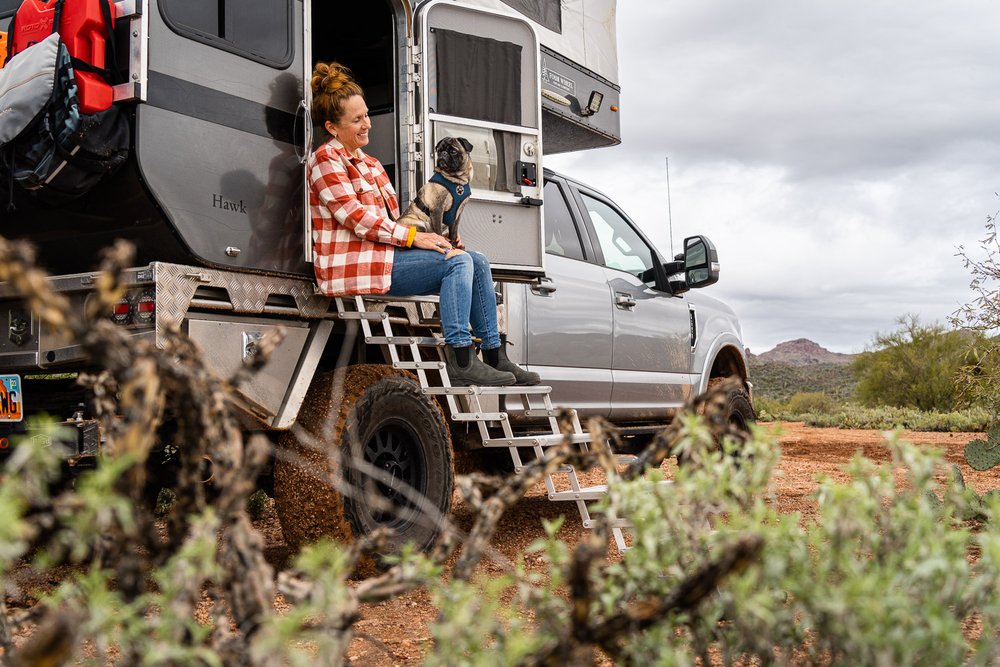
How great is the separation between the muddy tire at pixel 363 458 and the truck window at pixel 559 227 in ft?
5.60

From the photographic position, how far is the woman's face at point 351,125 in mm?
4355

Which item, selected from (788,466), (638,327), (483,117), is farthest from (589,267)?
(788,466)

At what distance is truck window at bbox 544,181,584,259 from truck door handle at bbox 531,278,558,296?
9.6 inches

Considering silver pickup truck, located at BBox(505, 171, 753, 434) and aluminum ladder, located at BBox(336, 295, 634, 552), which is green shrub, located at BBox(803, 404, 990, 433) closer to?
silver pickup truck, located at BBox(505, 171, 753, 434)

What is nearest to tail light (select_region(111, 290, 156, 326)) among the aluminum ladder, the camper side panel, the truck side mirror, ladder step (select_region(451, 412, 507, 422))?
the camper side panel

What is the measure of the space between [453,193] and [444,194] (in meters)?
0.05

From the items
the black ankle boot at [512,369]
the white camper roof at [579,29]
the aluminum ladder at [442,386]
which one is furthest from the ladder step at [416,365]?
the white camper roof at [579,29]

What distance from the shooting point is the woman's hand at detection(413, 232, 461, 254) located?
4.41 metres

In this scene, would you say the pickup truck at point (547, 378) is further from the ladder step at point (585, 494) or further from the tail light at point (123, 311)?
the tail light at point (123, 311)

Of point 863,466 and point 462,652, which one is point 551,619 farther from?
point 863,466

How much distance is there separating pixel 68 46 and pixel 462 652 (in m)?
2.78

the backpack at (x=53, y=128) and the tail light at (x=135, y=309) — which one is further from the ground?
the backpack at (x=53, y=128)

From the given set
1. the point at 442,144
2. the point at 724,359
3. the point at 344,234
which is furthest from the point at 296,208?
the point at 724,359

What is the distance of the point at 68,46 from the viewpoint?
3.42 meters
